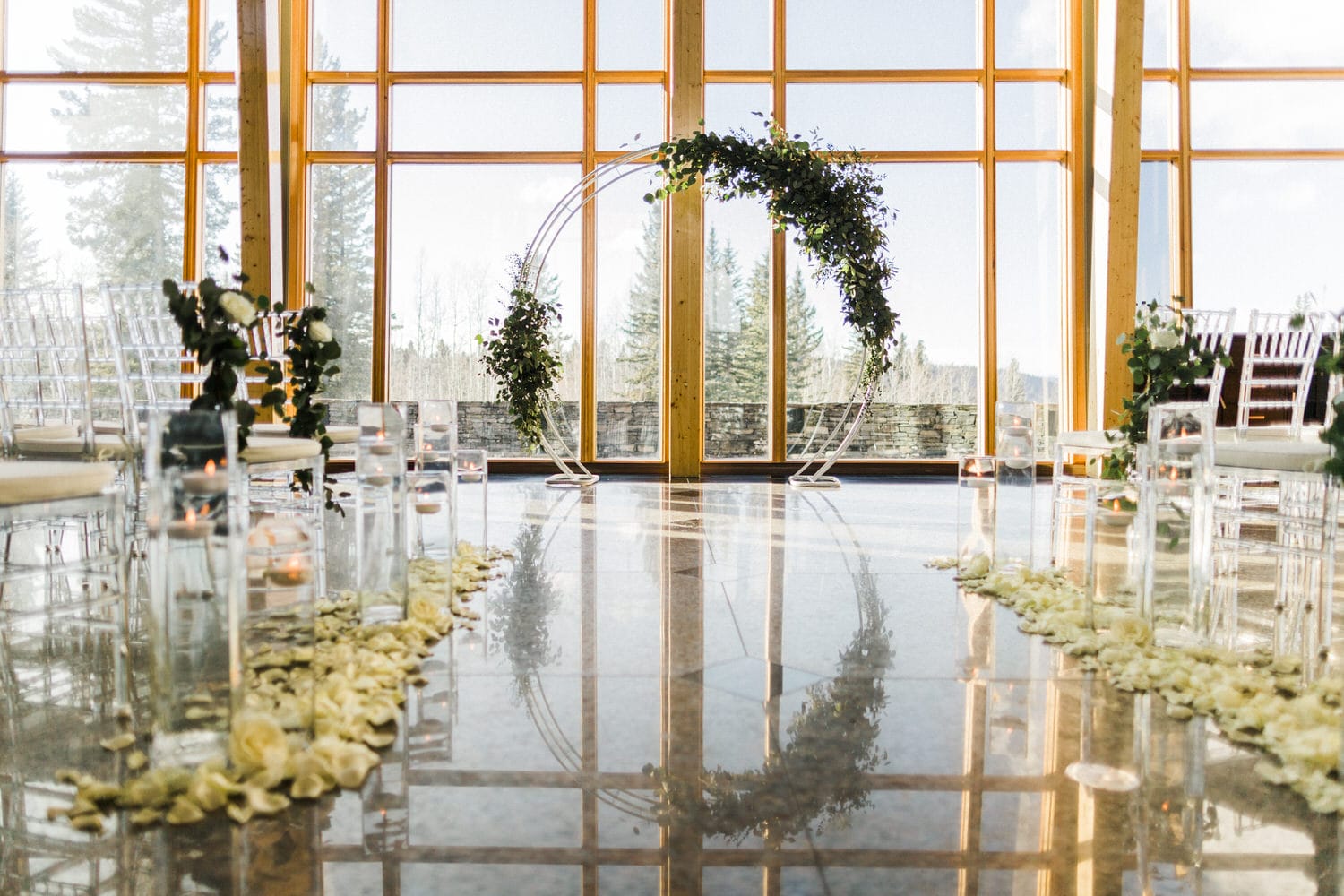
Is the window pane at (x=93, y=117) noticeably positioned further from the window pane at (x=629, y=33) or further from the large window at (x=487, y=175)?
the window pane at (x=629, y=33)

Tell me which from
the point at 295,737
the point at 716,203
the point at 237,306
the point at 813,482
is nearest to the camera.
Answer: the point at 295,737

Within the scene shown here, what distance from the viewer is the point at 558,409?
738 cm

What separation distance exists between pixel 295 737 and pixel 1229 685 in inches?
74.7

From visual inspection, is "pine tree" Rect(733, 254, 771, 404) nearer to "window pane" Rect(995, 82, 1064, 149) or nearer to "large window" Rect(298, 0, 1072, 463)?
"large window" Rect(298, 0, 1072, 463)

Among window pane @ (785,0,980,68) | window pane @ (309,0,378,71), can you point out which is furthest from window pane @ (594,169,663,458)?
window pane @ (309,0,378,71)

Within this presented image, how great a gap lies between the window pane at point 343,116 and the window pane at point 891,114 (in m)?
3.45

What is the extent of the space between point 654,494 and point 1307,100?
6134 millimetres

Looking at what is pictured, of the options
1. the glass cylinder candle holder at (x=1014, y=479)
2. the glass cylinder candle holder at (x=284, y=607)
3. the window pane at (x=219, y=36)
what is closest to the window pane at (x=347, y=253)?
the window pane at (x=219, y=36)

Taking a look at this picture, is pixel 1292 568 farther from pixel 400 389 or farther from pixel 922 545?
pixel 400 389

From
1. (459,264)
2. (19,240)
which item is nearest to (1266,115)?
(459,264)

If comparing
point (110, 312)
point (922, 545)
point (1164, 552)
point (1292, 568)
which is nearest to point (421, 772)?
point (1164, 552)

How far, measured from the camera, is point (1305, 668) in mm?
2145

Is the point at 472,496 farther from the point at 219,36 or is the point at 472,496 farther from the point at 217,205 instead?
the point at 219,36

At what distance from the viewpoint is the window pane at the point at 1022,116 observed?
731 centimetres
